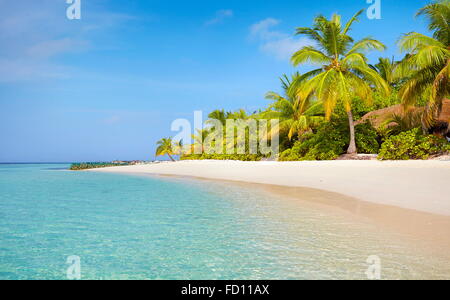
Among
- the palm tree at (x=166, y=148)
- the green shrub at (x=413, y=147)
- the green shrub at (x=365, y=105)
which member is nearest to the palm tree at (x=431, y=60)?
the green shrub at (x=413, y=147)

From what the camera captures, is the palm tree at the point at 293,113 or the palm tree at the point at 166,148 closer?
the palm tree at the point at 293,113

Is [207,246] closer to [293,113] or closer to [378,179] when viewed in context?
[378,179]

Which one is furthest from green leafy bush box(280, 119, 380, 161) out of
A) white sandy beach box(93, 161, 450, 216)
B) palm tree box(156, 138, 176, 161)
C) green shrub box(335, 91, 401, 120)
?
palm tree box(156, 138, 176, 161)

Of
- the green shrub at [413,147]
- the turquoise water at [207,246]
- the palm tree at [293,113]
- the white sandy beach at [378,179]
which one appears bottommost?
the turquoise water at [207,246]

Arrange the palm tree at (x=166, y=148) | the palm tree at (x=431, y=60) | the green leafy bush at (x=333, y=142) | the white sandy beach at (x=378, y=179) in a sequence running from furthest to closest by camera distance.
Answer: the palm tree at (x=166, y=148), the green leafy bush at (x=333, y=142), the palm tree at (x=431, y=60), the white sandy beach at (x=378, y=179)

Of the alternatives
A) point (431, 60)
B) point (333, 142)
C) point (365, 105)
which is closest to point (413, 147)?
point (431, 60)

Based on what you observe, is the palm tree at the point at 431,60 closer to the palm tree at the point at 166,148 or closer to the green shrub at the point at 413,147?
the green shrub at the point at 413,147

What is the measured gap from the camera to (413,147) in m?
11.3

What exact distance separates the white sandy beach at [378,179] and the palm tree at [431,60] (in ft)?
8.97

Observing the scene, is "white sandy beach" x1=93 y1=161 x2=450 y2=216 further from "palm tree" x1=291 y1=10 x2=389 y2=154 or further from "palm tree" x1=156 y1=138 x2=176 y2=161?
"palm tree" x1=156 y1=138 x2=176 y2=161

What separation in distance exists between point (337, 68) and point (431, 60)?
4.41 metres

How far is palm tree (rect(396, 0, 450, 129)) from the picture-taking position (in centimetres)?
1005

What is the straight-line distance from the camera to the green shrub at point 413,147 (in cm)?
1125

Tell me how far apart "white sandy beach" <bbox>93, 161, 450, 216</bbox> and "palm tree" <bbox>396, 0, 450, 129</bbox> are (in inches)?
108
